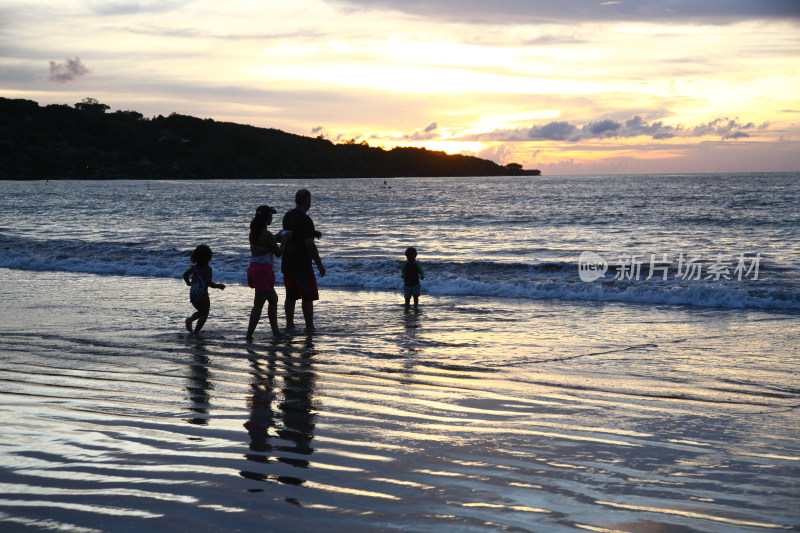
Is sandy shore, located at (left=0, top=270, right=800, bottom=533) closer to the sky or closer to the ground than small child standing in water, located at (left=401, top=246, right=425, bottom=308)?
closer to the ground

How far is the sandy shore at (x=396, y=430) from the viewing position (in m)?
3.43

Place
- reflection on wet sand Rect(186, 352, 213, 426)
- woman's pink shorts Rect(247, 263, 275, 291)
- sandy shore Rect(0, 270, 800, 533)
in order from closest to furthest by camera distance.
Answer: sandy shore Rect(0, 270, 800, 533)
reflection on wet sand Rect(186, 352, 213, 426)
woman's pink shorts Rect(247, 263, 275, 291)

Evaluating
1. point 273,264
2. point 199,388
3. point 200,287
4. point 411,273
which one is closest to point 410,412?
point 199,388

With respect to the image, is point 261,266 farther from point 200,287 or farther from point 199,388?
point 199,388

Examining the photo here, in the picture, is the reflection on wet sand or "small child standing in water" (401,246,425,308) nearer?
the reflection on wet sand

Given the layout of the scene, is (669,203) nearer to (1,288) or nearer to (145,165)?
(1,288)

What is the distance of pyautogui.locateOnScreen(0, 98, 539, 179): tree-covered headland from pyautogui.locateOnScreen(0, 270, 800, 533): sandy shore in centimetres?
15099

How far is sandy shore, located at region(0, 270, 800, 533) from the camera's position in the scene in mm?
3432

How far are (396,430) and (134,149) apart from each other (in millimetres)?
176619

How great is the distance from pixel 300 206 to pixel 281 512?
5831 mm

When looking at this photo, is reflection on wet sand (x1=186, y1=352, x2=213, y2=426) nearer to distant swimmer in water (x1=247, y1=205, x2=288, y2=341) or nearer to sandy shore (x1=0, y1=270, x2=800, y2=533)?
sandy shore (x1=0, y1=270, x2=800, y2=533)

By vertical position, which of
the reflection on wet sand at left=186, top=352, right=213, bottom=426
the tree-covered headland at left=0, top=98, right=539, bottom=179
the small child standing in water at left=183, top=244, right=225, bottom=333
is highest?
the tree-covered headland at left=0, top=98, right=539, bottom=179

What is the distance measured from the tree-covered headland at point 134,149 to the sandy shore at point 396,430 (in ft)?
495

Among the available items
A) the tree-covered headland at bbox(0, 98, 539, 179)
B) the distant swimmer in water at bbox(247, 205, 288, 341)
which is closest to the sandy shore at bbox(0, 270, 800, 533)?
the distant swimmer in water at bbox(247, 205, 288, 341)
